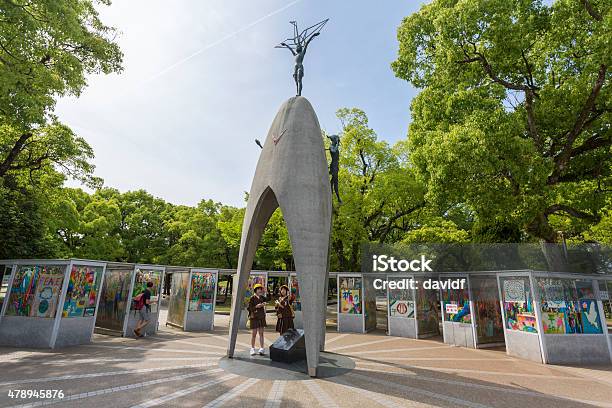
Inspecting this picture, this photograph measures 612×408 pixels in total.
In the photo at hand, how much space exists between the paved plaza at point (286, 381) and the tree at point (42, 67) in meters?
7.77

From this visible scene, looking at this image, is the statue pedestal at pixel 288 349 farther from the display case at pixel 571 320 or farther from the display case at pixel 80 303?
the display case at pixel 571 320

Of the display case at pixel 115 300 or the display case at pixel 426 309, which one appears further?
the display case at pixel 426 309

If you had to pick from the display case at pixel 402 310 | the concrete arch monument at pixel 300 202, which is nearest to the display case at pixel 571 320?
the display case at pixel 402 310

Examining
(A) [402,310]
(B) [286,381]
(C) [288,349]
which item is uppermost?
(A) [402,310]

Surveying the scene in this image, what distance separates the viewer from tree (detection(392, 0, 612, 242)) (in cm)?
1149

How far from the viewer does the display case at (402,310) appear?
14.2 metres

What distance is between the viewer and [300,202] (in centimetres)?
817

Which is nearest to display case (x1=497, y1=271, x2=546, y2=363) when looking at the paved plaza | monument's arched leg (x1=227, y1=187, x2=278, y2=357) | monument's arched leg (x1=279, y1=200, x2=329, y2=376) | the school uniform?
the paved plaza

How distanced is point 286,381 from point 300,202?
4101mm

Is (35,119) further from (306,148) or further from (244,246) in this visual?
(306,148)

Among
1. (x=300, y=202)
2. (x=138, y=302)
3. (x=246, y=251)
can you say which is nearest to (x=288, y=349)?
(x=246, y=251)

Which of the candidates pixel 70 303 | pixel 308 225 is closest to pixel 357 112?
pixel 308 225

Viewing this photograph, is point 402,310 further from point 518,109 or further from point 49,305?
point 49,305

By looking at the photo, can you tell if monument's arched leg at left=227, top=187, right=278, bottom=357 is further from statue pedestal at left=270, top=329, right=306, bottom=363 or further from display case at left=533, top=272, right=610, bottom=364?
display case at left=533, top=272, right=610, bottom=364
